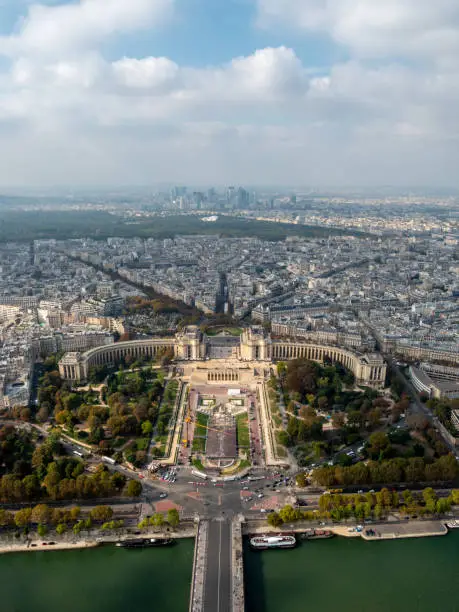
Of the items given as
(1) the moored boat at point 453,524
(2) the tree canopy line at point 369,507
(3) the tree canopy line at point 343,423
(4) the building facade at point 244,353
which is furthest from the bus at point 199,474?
(4) the building facade at point 244,353

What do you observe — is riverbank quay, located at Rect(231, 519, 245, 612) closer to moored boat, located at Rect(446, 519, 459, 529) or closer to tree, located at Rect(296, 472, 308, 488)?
tree, located at Rect(296, 472, 308, 488)

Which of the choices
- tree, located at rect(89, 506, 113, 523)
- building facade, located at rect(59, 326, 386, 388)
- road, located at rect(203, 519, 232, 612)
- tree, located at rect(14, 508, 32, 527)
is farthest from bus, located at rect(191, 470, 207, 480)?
building facade, located at rect(59, 326, 386, 388)

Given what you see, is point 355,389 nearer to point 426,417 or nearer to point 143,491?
point 426,417

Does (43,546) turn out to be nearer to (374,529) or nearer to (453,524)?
(374,529)

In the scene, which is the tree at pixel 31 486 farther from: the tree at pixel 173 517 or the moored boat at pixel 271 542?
Answer: the moored boat at pixel 271 542

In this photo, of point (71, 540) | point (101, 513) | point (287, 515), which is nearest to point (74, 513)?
point (71, 540)

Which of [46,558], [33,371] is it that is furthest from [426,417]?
[33,371]
